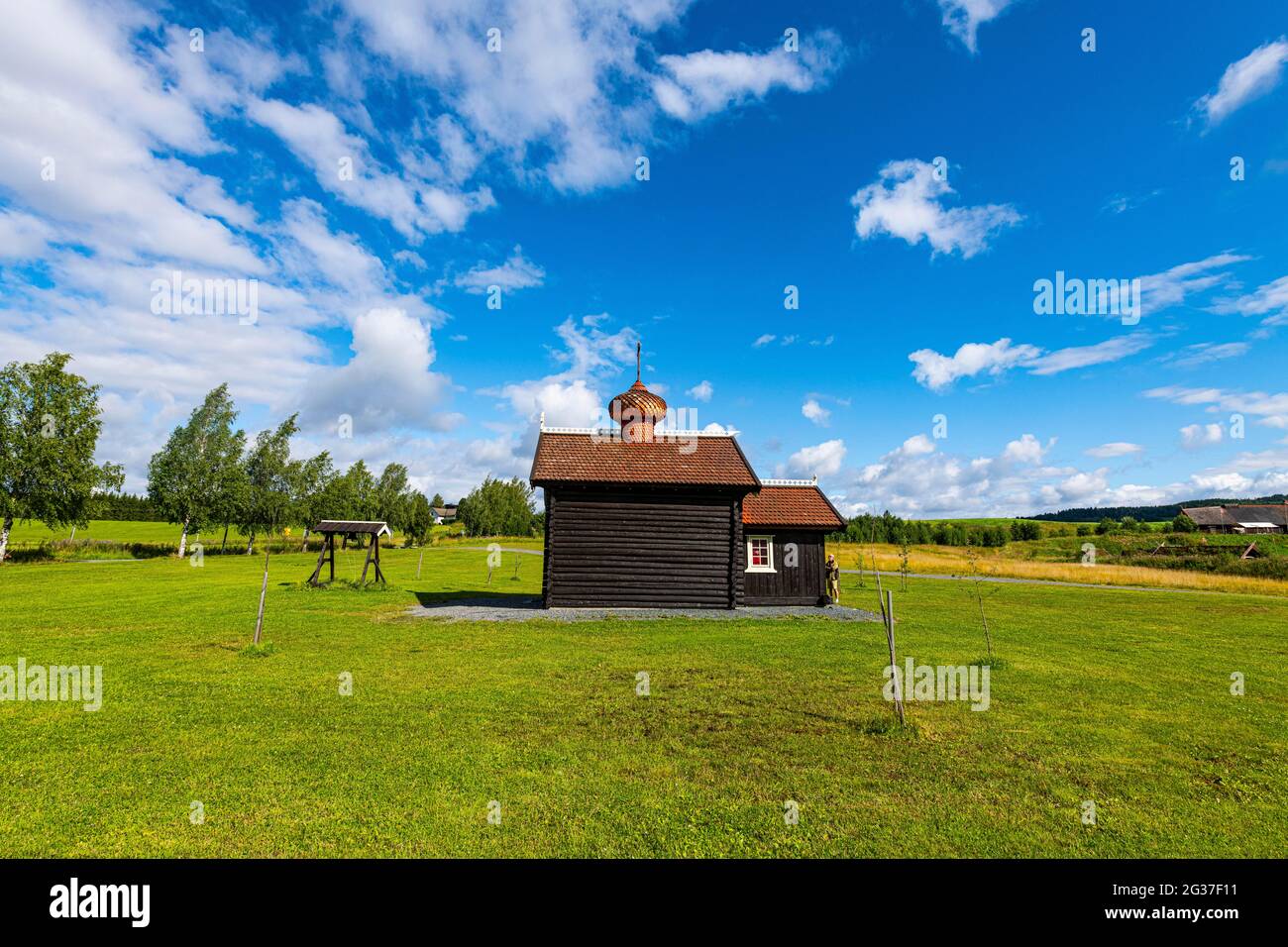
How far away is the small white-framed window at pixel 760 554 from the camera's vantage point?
22766mm

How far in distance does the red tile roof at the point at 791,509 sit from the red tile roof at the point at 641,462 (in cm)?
263

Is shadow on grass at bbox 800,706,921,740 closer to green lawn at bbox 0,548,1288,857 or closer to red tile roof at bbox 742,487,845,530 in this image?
green lawn at bbox 0,548,1288,857

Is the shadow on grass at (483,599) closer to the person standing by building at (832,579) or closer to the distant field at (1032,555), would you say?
the person standing by building at (832,579)

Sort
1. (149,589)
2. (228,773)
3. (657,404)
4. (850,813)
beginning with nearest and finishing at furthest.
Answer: (850,813), (228,773), (149,589), (657,404)

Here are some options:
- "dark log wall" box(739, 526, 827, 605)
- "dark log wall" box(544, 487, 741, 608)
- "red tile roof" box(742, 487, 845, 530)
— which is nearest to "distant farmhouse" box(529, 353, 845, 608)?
"dark log wall" box(544, 487, 741, 608)

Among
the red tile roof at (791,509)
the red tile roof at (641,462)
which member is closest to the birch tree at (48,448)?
the red tile roof at (641,462)

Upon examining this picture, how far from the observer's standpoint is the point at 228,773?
6.10 meters

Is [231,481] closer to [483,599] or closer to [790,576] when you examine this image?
[483,599]

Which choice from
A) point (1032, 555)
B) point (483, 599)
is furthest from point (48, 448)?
point (1032, 555)

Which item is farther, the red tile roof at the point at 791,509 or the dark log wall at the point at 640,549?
the red tile roof at the point at 791,509

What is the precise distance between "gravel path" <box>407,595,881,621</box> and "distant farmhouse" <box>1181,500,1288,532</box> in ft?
327
